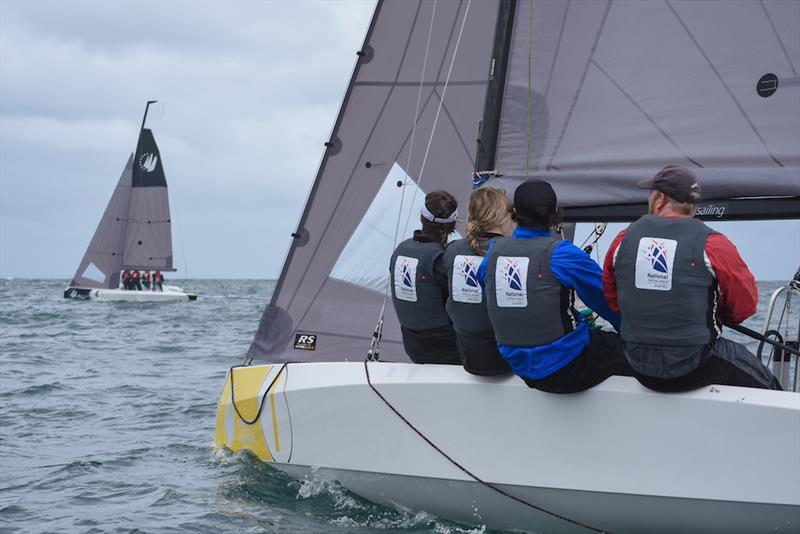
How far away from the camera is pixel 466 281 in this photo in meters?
3.76

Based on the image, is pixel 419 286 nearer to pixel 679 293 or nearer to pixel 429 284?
pixel 429 284

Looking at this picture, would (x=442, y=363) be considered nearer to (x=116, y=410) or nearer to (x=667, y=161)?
(x=667, y=161)

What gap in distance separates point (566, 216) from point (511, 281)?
2.98 ft

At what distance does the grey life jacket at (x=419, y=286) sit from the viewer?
408 centimetres

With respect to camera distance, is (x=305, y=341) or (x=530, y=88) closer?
(x=530, y=88)

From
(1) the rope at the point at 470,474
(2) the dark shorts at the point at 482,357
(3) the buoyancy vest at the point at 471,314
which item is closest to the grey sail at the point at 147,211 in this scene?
(1) the rope at the point at 470,474

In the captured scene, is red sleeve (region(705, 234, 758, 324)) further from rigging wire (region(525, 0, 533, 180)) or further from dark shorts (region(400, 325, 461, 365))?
rigging wire (region(525, 0, 533, 180))

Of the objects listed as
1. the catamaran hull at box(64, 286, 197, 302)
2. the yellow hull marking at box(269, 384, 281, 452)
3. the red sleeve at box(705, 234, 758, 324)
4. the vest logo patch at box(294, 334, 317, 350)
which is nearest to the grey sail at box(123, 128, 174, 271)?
the catamaran hull at box(64, 286, 197, 302)

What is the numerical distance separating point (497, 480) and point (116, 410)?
5157 millimetres

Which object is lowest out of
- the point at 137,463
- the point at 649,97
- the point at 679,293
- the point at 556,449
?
the point at 137,463

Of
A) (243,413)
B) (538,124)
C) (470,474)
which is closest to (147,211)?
(243,413)

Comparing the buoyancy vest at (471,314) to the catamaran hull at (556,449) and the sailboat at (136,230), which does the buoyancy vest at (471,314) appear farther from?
the sailboat at (136,230)

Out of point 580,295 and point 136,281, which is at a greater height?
point 136,281

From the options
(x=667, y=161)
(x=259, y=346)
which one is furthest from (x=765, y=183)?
(x=259, y=346)
